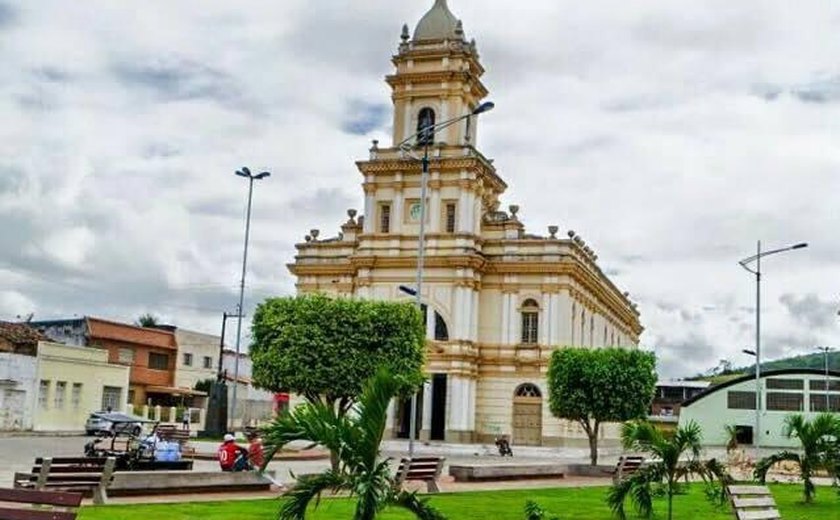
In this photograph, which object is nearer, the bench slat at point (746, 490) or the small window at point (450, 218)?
the bench slat at point (746, 490)

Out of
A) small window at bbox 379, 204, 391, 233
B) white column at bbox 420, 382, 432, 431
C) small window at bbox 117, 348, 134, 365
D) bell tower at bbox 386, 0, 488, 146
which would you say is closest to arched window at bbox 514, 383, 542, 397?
white column at bbox 420, 382, 432, 431

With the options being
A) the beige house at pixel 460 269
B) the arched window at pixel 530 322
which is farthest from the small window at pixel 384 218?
the arched window at pixel 530 322

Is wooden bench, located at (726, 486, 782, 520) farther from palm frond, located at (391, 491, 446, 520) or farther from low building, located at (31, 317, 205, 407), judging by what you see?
low building, located at (31, 317, 205, 407)

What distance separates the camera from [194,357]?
76312mm

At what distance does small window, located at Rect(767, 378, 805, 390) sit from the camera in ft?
250

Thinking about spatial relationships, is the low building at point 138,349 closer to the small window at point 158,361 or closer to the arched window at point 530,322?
the small window at point 158,361

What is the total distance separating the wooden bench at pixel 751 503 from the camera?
13781mm

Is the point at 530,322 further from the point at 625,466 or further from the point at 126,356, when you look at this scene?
the point at 625,466

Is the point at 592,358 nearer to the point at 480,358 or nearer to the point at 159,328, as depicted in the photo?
the point at 480,358

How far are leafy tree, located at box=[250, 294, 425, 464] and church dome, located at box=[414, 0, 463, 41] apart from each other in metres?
26.8

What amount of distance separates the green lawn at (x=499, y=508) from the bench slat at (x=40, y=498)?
5477 millimetres

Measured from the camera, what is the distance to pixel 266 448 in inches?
420

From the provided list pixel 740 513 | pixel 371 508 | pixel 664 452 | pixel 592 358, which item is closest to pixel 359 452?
pixel 371 508

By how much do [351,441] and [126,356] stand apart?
200 ft
